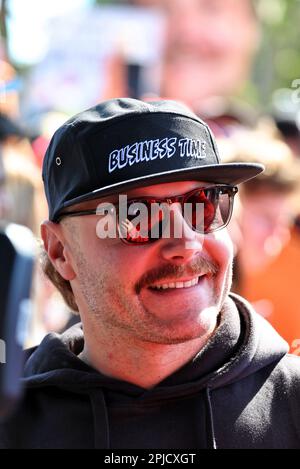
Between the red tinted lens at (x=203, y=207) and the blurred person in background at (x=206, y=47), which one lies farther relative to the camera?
the blurred person in background at (x=206, y=47)

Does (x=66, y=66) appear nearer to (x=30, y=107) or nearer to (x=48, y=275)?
(x=30, y=107)

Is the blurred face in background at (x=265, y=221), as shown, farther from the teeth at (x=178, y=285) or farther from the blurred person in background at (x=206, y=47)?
the blurred person in background at (x=206, y=47)

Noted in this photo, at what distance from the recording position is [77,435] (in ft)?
7.96

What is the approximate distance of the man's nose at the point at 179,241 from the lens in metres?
2.35

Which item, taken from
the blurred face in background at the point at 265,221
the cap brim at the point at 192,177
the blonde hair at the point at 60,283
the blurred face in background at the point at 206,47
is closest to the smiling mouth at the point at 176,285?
the cap brim at the point at 192,177

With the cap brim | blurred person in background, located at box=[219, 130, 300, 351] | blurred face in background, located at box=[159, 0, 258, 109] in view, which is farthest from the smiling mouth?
blurred face in background, located at box=[159, 0, 258, 109]

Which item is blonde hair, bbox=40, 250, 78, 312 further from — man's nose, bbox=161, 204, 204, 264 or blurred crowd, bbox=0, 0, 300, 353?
man's nose, bbox=161, 204, 204, 264

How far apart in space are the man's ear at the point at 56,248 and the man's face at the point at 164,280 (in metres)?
0.19

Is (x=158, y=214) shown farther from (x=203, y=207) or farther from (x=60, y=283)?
(x=60, y=283)

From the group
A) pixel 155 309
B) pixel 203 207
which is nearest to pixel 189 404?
A: pixel 155 309

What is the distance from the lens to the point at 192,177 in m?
2.38

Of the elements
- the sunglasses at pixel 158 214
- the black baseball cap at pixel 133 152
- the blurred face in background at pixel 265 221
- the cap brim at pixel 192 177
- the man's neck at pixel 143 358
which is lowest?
the man's neck at pixel 143 358

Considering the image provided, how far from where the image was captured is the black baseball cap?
7.80ft
